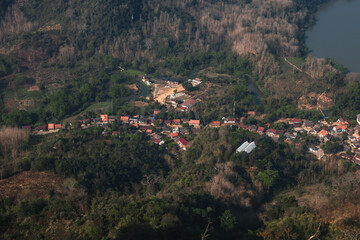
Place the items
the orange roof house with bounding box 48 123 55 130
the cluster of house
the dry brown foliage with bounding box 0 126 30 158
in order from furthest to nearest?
1. the cluster of house
2. the orange roof house with bounding box 48 123 55 130
3. the dry brown foliage with bounding box 0 126 30 158

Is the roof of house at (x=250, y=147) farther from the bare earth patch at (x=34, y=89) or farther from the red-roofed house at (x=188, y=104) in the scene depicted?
the bare earth patch at (x=34, y=89)

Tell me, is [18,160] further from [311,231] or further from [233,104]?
[233,104]

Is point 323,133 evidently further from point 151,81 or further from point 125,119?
point 151,81

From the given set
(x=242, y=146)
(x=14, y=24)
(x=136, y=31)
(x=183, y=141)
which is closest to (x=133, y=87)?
(x=136, y=31)

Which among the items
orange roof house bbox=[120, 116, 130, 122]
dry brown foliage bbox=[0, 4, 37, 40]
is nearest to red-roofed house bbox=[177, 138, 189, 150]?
orange roof house bbox=[120, 116, 130, 122]

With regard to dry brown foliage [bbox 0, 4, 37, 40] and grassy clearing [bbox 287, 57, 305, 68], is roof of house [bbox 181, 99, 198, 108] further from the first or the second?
dry brown foliage [bbox 0, 4, 37, 40]

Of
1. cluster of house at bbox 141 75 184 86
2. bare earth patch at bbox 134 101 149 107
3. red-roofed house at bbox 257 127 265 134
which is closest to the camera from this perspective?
red-roofed house at bbox 257 127 265 134

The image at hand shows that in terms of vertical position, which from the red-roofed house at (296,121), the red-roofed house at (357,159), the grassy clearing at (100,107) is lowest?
the grassy clearing at (100,107)

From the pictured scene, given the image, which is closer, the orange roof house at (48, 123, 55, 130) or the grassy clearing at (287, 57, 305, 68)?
the orange roof house at (48, 123, 55, 130)

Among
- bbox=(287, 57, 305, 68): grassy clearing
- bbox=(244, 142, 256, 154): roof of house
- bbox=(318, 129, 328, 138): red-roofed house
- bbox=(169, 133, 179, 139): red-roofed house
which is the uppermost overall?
bbox=(244, 142, 256, 154): roof of house

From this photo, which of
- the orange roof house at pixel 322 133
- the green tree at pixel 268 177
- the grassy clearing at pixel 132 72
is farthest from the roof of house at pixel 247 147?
the grassy clearing at pixel 132 72
